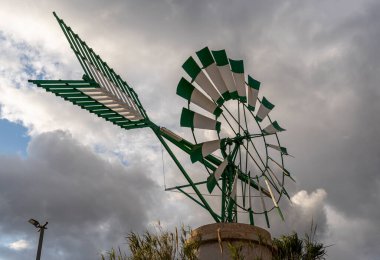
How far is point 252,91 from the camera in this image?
12273 millimetres

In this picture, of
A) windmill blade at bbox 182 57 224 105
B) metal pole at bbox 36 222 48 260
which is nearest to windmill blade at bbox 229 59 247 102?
windmill blade at bbox 182 57 224 105

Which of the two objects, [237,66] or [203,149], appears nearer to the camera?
[203,149]

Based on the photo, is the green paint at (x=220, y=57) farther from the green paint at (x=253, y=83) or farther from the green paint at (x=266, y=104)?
the green paint at (x=266, y=104)

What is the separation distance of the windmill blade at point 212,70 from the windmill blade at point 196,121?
0.80 meters

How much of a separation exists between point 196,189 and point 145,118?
2.45 metres

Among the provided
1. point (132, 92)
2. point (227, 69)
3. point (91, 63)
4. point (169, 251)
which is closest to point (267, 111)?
point (227, 69)

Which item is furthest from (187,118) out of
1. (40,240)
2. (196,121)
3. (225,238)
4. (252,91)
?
(40,240)

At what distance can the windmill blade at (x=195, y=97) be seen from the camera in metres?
11.0

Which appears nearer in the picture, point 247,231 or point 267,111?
point 247,231

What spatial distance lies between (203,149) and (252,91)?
2369 millimetres

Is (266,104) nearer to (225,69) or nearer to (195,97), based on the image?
(225,69)

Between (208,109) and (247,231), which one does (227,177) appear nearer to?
(208,109)

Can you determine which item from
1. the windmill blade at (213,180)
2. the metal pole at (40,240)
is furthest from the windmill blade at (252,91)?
the metal pole at (40,240)

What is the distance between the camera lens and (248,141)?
39.8 ft
